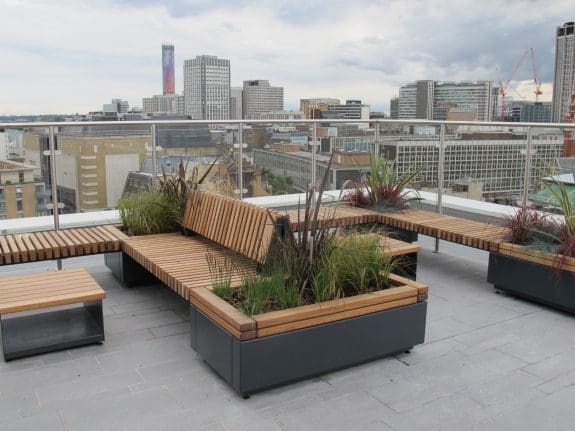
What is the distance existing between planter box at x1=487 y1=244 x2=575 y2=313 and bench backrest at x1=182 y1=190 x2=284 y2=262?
2.09 m

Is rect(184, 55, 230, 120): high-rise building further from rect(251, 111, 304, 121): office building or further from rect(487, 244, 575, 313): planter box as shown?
rect(487, 244, 575, 313): planter box

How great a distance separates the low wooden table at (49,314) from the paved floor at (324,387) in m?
0.08

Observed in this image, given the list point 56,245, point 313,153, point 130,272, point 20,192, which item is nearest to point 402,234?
point 313,153

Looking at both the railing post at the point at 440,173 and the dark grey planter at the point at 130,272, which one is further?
the railing post at the point at 440,173

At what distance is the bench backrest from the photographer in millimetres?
4008

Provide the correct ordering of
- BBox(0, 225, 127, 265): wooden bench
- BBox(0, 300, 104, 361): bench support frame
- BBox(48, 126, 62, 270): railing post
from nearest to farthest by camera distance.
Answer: BBox(0, 300, 104, 361): bench support frame
BBox(0, 225, 127, 265): wooden bench
BBox(48, 126, 62, 270): railing post

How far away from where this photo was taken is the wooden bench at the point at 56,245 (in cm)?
458

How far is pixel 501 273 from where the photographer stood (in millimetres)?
4930

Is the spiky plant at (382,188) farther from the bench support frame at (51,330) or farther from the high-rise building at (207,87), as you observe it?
the high-rise building at (207,87)

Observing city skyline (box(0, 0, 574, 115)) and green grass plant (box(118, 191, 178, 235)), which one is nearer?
green grass plant (box(118, 191, 178, 235))

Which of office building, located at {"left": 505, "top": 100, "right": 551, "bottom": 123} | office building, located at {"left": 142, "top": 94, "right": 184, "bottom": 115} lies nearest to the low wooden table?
office building, located at {"left": 142, "top": 94, "right": 184, "bottom": 115}

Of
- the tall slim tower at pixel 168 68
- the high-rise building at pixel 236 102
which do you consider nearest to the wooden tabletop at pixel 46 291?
the high-rise building at pixel 236 102

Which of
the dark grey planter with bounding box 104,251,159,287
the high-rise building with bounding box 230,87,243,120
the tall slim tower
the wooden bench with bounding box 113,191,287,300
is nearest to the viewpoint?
the wooden bench with bounding box 113,191,287,300

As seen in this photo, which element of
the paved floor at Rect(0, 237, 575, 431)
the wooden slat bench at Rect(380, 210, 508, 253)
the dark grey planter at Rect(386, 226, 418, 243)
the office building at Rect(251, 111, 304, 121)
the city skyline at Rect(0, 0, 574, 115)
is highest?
the city skyline at Rect(0, 0, 574, 115)
